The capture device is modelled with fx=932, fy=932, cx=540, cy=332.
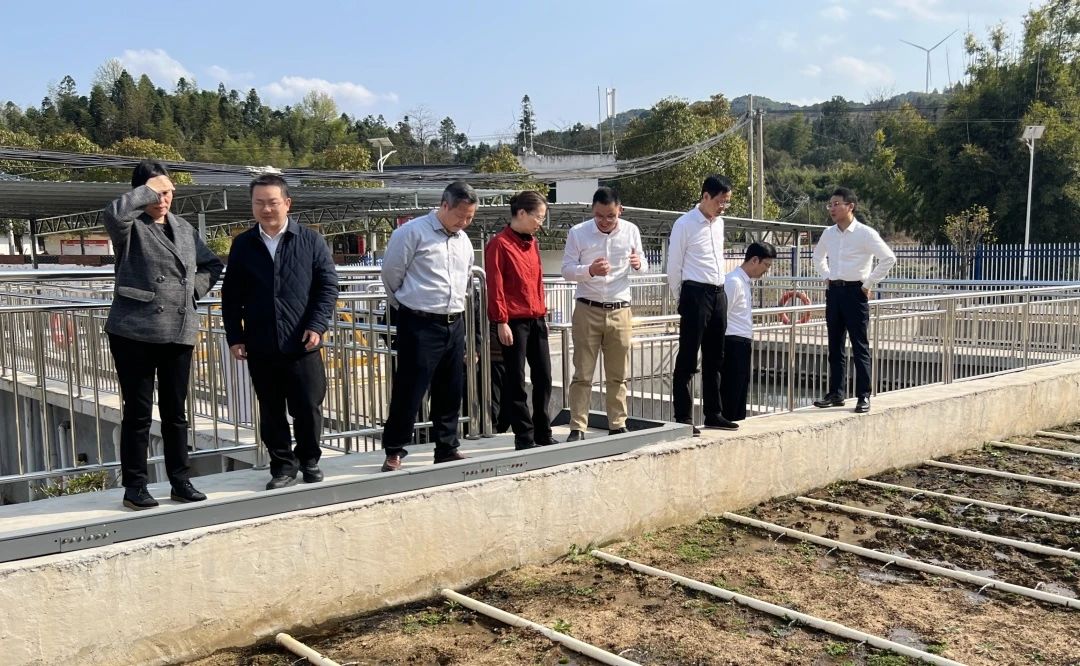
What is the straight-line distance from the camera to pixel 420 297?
5.37 metres

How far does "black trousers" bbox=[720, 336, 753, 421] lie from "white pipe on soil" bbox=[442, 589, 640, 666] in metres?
3.16

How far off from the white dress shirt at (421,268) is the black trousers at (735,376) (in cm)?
279

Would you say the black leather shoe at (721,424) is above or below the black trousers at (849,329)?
below

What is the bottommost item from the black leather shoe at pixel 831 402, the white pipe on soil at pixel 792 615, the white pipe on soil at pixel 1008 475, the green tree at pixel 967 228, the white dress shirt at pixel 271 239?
the white pipe on soil at pixel 1008 475

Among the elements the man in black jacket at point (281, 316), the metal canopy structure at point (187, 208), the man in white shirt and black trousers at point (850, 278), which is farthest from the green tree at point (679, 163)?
the man in black jacket at point (281, 316)

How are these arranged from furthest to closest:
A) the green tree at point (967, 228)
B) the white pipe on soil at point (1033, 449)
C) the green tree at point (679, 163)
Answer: the green tree at point (679, 163)
the green tree at point (967, 228)
the white pipe on soil at point (1033, 449)

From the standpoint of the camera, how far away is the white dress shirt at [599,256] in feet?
20.4

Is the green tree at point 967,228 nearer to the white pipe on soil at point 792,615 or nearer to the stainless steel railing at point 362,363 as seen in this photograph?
the stainless steel railing at point 362,363

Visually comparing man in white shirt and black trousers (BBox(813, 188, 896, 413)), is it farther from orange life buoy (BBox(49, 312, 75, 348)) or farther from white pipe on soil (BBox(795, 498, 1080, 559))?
orange life buoy (BBox(49, 312, 75, 348))

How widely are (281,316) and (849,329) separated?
4.88 m

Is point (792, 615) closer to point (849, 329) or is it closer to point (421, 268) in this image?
point (421, 268)

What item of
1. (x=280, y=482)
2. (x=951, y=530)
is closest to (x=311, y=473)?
(x=280, y=482)

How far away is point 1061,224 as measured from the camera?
3653cm

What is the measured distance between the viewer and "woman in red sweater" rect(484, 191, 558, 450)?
5910 millimetres
